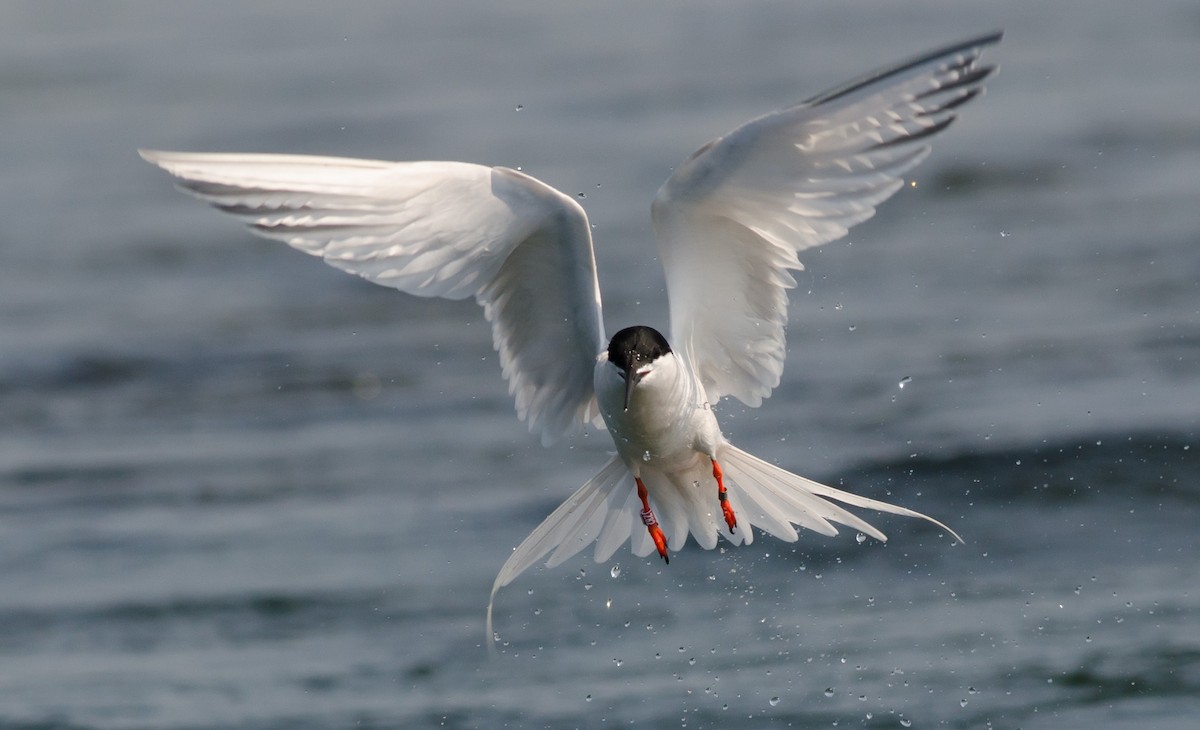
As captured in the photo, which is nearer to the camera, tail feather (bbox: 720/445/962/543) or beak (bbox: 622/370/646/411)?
beak (bbox: 622/370/646/411)

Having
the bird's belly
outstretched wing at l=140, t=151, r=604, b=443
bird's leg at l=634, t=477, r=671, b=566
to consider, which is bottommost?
Result: bird's leg at l=634, t=477, r=671, b=566

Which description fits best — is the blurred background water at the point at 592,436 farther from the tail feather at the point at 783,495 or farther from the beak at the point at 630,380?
the beak at the point at 630,380

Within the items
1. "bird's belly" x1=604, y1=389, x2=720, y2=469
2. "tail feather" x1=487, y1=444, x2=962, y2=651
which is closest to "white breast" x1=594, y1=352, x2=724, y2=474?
"bird's belly" x1=604, y1=389, x2=720, y2=469

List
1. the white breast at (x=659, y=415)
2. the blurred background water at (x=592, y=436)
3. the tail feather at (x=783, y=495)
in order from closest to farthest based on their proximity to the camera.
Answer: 1. the white breast at (x=659, y=415)
2. the tail feather at (x=783, y=495)
3. the blurred background water at (x=592, y=436)

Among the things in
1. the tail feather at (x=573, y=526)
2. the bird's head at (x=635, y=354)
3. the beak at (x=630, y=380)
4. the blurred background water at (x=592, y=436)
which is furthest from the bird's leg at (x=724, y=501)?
the blurred background water at (x=592, y=436)

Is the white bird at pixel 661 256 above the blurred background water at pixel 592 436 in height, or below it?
above

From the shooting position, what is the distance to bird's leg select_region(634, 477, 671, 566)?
625cm

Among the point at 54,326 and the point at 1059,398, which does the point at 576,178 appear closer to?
the point at 54,326

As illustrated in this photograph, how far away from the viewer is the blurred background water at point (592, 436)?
7285 millimetres

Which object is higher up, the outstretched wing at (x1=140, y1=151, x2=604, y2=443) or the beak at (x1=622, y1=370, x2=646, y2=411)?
the outstretched wing at (x1=140, y1=151, x2=604, y2=443)

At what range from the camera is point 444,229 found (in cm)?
592

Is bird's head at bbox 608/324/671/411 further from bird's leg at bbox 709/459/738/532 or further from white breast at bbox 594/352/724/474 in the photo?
bird's leg at bbox 709/459/738/532

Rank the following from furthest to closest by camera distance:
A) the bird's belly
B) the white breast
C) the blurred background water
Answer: the blurred background water, the bird's belly, the white breast

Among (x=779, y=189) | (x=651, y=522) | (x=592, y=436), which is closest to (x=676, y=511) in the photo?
(x=651, y=522)
